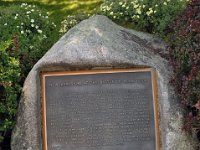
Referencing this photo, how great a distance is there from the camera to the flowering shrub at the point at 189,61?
572 centimetres

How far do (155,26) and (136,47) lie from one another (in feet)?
4.39

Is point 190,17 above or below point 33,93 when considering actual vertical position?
above

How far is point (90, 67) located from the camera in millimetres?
5980

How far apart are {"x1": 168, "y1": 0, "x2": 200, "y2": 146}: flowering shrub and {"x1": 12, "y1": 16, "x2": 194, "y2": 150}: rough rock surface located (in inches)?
5.9

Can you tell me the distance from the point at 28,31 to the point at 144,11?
1.78 metres

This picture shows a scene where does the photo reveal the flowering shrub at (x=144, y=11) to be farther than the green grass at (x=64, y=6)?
No

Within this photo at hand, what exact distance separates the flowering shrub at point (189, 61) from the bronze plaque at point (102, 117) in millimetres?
359

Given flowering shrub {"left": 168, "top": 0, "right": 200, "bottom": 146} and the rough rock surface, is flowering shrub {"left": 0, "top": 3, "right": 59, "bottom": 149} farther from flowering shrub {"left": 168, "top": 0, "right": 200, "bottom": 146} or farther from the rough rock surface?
flowering shrub {"left": 168, "top": 0, "right": 200, "bottom": 146}

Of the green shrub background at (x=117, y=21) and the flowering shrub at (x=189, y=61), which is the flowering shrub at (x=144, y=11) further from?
the flowering shrub at (x=189, y=61)

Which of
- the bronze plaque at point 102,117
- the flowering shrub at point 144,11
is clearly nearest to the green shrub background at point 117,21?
the flowering shrub at point 144,11

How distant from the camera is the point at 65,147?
19.4 feet

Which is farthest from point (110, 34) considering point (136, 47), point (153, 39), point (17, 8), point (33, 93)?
point (17, 8)

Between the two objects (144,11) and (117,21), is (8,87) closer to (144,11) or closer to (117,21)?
(117,21)

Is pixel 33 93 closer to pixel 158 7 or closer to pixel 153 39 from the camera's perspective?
pixel 153 39
